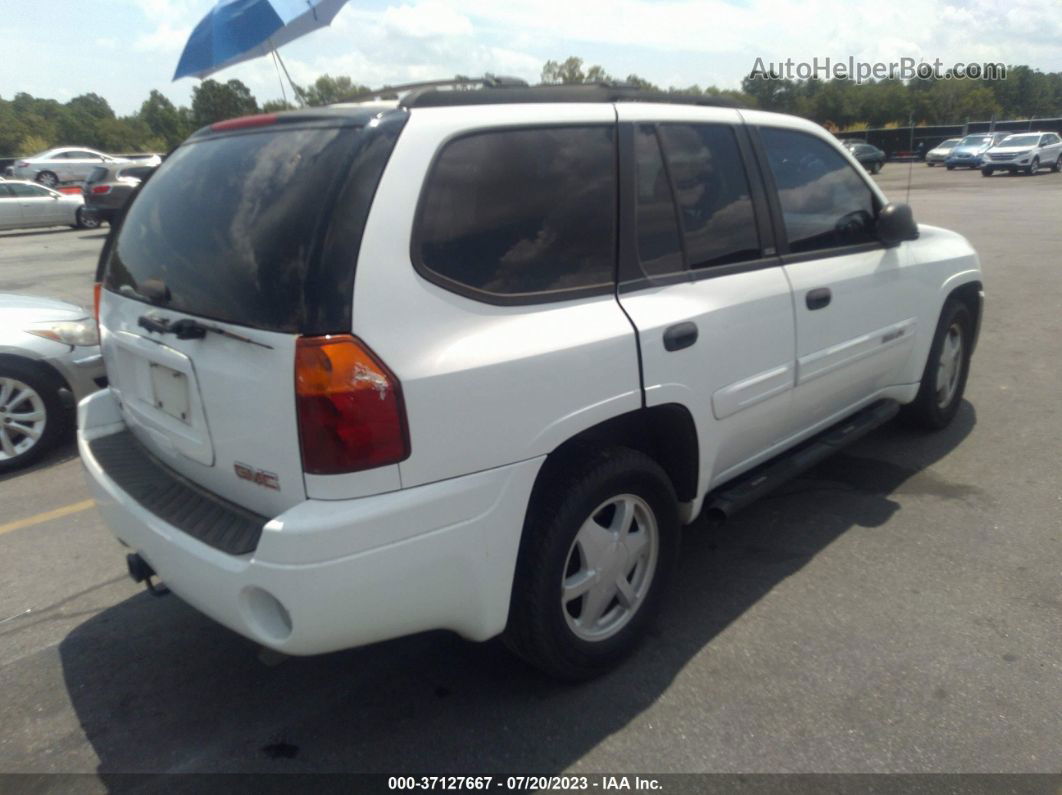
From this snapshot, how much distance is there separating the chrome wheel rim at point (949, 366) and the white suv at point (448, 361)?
5.72ft

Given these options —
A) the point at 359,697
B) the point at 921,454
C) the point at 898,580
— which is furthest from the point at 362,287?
the point at 921,454

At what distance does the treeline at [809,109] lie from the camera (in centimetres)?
3547

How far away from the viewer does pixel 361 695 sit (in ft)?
9.41

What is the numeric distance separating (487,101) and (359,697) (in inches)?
77.6

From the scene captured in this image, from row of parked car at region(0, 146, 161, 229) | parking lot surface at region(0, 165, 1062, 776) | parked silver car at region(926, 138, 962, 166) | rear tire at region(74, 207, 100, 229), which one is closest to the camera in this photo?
parking lot surface at region(0, 165, 1062, 776)

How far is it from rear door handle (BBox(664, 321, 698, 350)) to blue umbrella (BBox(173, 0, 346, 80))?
190 inches

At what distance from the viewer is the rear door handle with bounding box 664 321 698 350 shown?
9.26ft

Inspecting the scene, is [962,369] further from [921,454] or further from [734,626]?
[734,626]

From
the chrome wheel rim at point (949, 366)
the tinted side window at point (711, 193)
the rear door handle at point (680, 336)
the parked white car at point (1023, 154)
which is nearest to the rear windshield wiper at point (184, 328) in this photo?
the rear door handle at point (680, 336)

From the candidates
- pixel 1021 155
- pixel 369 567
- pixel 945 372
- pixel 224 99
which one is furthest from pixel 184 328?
pixel 1021 155

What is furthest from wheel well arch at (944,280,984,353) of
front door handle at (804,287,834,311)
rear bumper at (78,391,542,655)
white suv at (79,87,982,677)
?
rear bumper at (78,391,542,655)

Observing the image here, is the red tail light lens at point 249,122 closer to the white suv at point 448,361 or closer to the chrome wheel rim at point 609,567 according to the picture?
the white suv at point 448,361

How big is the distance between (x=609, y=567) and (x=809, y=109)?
26963 mm

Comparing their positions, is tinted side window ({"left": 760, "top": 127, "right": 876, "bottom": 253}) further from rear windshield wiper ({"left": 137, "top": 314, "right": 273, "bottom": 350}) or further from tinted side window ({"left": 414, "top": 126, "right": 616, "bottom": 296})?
rear windshield wiper ({"left": 137, "top": 314, "right": 273, "bottom": 350})
